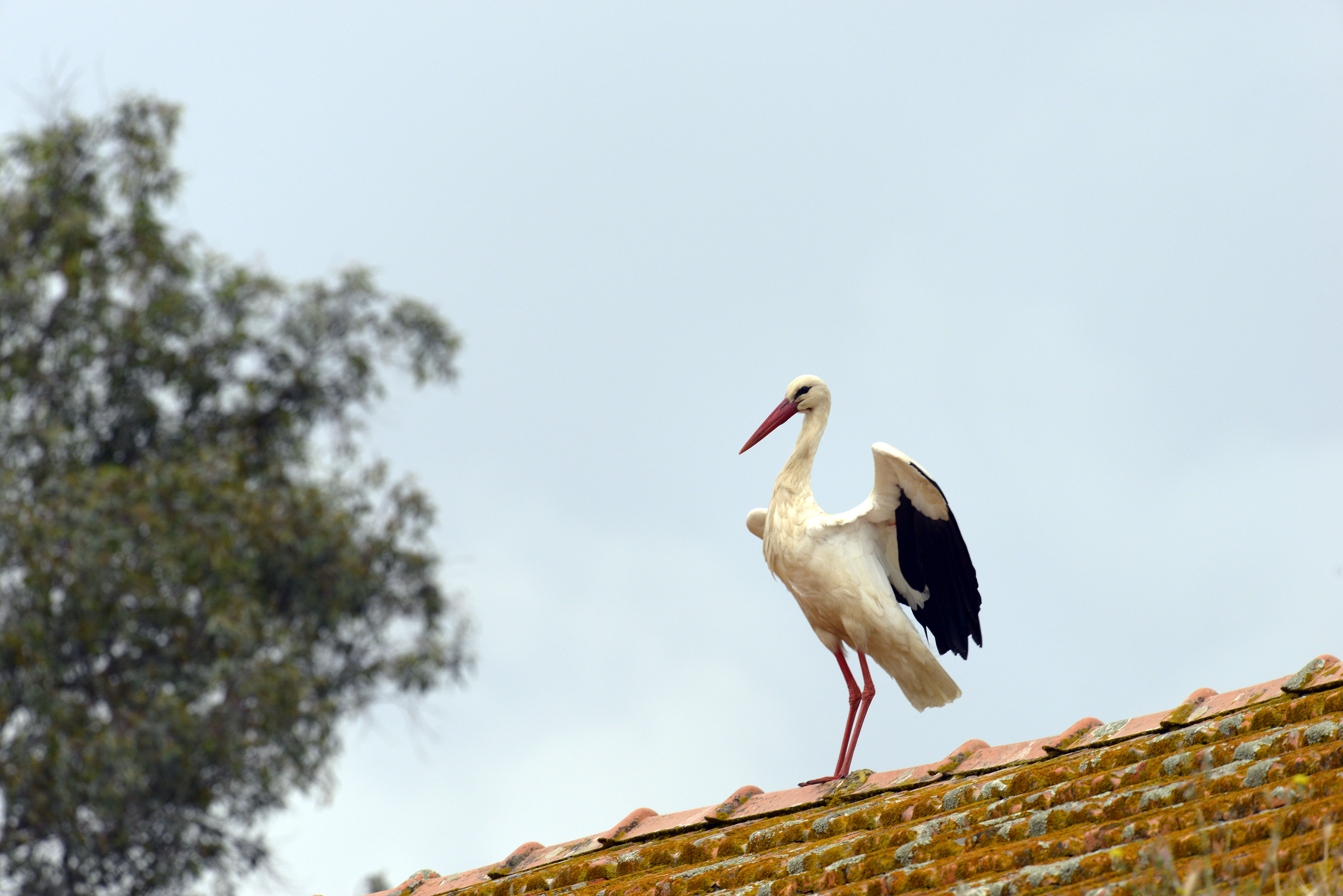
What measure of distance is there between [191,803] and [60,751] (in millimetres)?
1686

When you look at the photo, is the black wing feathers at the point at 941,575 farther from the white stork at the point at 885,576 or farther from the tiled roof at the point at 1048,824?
the tiled roof at the point at 1048,824

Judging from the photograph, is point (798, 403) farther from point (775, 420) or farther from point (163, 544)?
point (163, 544)

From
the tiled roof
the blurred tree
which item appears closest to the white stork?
the tiled roof

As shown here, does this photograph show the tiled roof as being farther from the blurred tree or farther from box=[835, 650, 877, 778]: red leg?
the blurred tree

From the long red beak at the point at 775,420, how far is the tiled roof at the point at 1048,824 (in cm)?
186

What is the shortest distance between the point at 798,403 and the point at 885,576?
45.1 inches

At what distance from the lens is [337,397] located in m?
17.7

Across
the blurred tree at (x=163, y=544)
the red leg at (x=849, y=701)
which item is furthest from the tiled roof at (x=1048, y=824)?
the blurred tree at (x=163, y=544)

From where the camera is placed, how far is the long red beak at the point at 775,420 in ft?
23.7

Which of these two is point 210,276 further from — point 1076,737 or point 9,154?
point 1076,737

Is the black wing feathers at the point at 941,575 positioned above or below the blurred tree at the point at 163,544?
below

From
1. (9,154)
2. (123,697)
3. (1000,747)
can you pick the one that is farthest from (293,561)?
(1000,747)

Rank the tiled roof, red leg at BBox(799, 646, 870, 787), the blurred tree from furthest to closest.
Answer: the blurred tree, red leg at BBox(799, 646, 870, 787), the tiled roof

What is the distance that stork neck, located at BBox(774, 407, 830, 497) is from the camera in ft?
22.0
